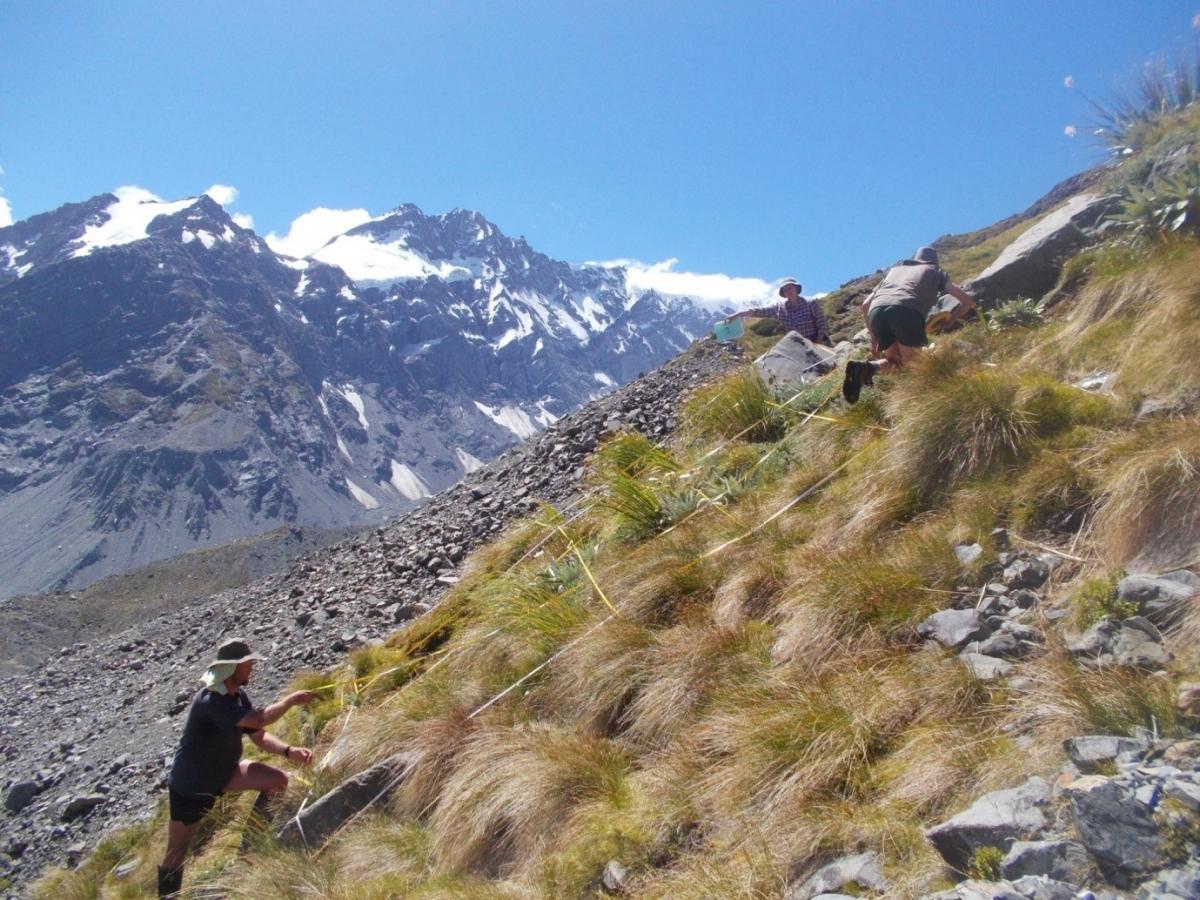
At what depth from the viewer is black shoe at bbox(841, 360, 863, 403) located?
717 centimetres

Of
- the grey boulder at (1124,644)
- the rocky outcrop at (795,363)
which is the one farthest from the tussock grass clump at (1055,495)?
the rocky outcrop at (795,363)

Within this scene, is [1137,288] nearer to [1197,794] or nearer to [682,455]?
[682,455]

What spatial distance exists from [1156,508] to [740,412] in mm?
5051

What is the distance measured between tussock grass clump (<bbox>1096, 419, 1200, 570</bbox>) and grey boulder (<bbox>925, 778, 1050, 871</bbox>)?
1574mm

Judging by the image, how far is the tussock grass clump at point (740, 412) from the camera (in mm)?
8469

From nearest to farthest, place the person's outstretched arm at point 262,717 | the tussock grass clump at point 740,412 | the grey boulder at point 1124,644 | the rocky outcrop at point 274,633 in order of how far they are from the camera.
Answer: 1. the grey boulder at point 1124,644
2. the person's outstretched arm at point 262,717
3. the tussock grass clump at point 740,412
4. the rocky outcrop at point 274,633

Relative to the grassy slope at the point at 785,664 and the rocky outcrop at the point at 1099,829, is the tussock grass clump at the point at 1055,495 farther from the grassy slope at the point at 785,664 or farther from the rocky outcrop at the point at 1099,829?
the rocky outcrop at the point at 1099,829

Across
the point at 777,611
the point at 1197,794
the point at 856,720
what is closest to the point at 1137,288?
the point at 777,611

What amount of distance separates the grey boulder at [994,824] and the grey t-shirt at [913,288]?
582 cm

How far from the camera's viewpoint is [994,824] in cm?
262

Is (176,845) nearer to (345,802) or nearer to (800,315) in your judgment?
(345,802)

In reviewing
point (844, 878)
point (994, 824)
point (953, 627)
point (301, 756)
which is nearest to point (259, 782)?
point (301, 756)

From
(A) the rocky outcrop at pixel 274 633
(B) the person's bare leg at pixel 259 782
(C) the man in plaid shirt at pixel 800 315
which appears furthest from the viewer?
(C) the man in plaid shirt at pixel 800 315

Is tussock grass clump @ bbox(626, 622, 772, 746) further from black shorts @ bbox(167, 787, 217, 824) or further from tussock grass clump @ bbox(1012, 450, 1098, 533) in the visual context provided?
black shorts @ bbox(167, 787, 217, 824)
